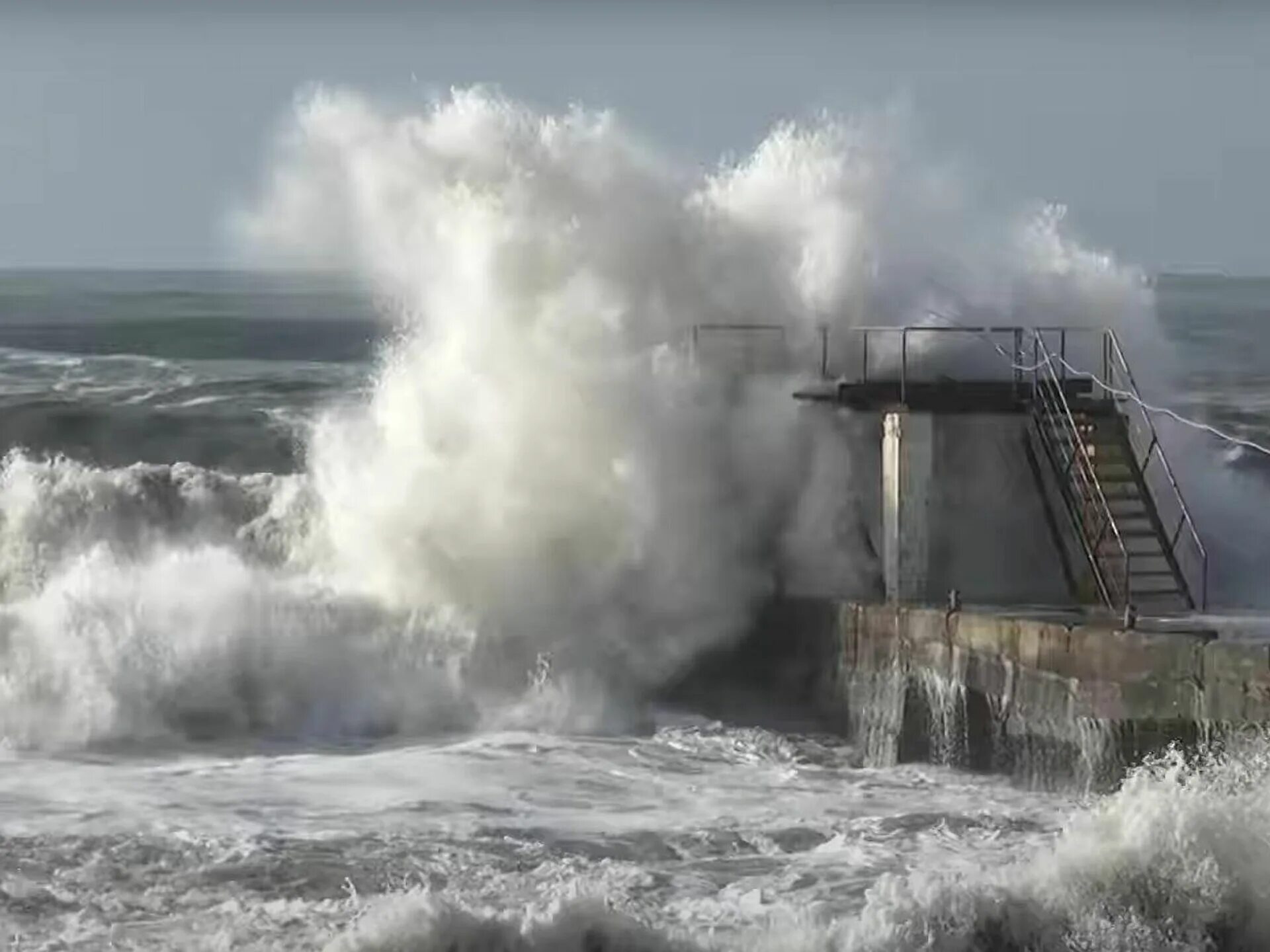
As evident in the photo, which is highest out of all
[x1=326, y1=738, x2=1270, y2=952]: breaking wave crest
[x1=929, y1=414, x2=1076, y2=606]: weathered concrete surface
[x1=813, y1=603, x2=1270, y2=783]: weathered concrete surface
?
[x1=929, y1=414, x2=1076, y2=606]: weathered concrete surface

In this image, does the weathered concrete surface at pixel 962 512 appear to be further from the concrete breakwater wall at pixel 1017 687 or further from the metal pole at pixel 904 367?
the concrete breakwater wall at pixel 1017 687

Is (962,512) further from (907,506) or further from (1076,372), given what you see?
(1076,372)

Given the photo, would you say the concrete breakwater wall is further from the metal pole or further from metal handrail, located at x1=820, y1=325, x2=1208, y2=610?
the metal pole

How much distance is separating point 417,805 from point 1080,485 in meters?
6.38

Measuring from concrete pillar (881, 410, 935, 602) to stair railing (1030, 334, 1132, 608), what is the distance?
3.57 ft

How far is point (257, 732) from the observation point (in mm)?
18484

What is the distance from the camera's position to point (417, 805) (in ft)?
50.5

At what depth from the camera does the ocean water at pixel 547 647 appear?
493 inches

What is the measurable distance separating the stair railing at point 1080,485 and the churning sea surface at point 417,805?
7.09ft

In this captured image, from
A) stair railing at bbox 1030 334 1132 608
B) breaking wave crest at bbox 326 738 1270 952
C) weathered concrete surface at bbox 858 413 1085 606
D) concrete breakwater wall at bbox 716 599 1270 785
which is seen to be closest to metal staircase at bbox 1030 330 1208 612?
stair railing at bbox 1030 334 1132 608

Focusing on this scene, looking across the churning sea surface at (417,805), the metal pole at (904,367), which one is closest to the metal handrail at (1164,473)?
the churning sea surface at (417,805)

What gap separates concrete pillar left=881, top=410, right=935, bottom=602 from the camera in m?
19.1

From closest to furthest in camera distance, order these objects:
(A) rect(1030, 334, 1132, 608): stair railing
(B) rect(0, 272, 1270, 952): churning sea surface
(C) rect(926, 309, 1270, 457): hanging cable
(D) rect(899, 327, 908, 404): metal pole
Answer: (B) rect(0, 272, 1270, 952): churning sea surface
(A) rect(1030, 334, 1132, 608): stair railing
(D) rect(899, 327, 908, 404): metal pole
(C) rect(926, 309, 1270, 457): hanging cable

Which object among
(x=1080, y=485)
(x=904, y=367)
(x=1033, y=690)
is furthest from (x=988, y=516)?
(x=1033, y=690)
